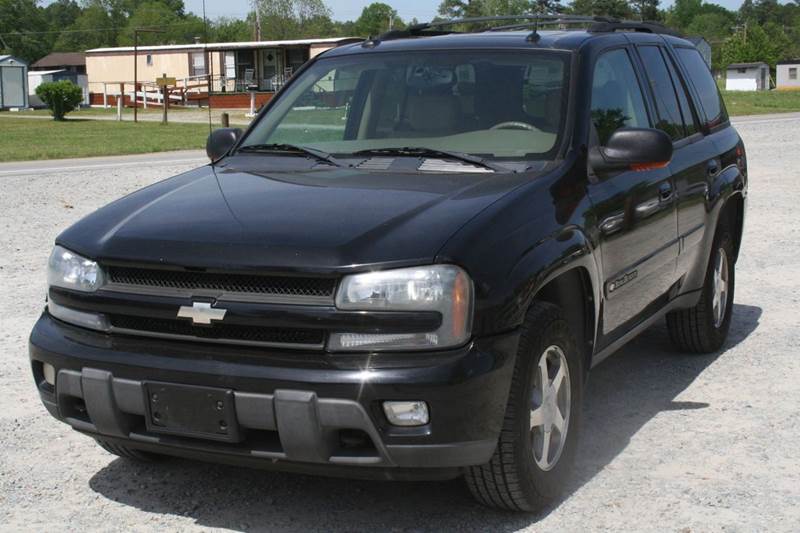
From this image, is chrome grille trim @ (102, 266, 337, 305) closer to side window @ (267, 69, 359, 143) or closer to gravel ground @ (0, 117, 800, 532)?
gravel ground @ (0, 117, 800, 532)

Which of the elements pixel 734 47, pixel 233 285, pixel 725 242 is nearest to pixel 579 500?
pixel 233 285

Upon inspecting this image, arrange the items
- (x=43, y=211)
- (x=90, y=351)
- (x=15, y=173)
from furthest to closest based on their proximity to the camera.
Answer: (x=15, y=173) → (x=43, y=211) → (x=90, y=351)

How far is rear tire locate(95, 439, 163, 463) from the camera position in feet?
14.9

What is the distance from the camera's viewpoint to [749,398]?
566 centimetres

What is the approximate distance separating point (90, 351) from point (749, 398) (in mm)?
3294

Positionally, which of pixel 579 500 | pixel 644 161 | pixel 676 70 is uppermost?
pixel 676 70

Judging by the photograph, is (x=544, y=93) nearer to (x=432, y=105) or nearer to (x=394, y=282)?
(x=432, y=105)

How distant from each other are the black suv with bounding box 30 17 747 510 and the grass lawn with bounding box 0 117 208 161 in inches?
717

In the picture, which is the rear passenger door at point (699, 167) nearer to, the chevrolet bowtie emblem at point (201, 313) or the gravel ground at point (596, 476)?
the gravel ground at point (596, 476)

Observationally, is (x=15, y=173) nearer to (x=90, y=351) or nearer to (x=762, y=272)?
(x=762, y=272)

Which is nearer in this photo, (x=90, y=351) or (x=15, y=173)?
(x=90, y=351)

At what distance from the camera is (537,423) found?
4.04 metres

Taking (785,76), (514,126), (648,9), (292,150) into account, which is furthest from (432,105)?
(785,76)

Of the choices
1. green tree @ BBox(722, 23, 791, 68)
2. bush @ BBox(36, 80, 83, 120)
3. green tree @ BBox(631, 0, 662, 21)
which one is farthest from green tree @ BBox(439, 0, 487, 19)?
bush @ BBox(36, 80, 83, 120)
